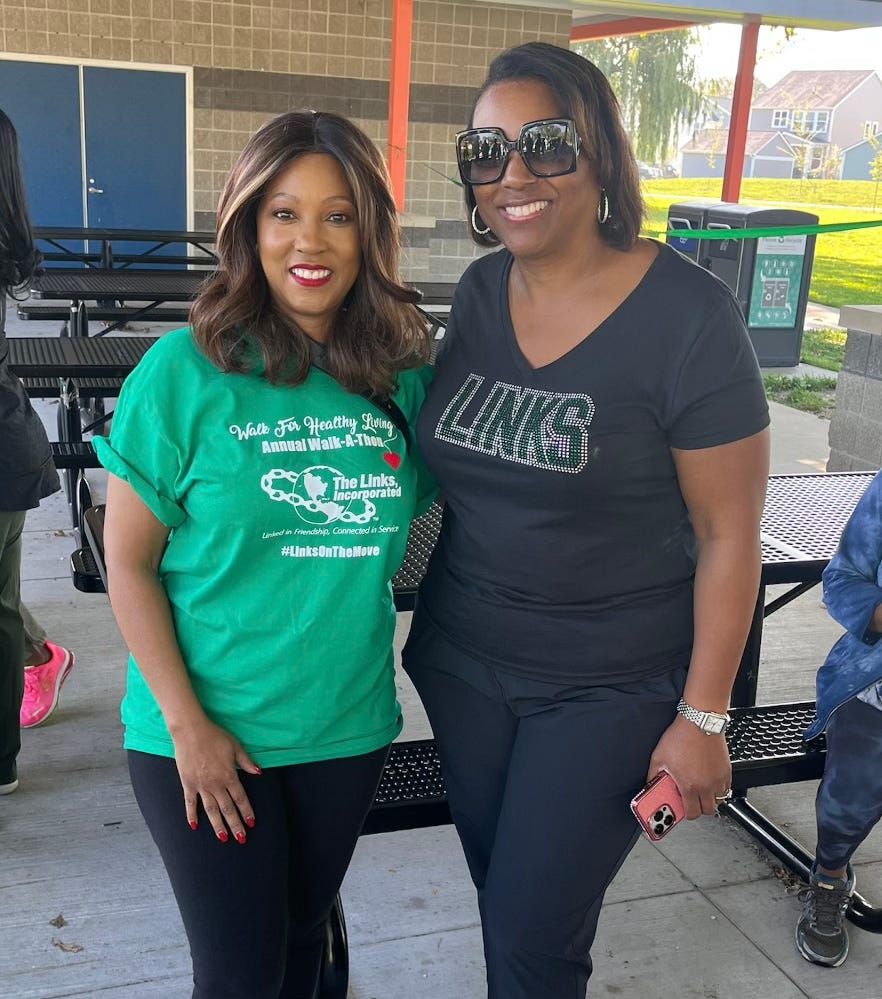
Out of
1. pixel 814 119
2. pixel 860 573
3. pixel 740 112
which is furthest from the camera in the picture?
pixel 814 119

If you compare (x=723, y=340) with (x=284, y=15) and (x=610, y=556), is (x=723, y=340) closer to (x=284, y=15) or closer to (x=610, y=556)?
(x=610, y=556)

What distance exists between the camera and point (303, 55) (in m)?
12.8

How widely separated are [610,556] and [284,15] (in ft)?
40.2

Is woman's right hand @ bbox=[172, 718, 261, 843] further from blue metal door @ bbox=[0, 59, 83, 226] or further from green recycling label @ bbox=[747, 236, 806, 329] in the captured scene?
blue metal door @ bbox=[0, 59, 83, 226]

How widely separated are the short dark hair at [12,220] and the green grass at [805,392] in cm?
728

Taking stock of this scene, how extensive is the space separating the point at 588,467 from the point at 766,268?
945cm

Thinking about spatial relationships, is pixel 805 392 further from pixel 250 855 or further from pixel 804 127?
pixel 804 127

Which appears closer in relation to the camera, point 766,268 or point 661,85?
point 766,268

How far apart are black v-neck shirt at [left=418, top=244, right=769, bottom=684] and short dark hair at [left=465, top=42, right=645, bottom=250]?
81mm

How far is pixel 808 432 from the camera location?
8.21m

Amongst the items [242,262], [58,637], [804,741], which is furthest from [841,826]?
[58,637]

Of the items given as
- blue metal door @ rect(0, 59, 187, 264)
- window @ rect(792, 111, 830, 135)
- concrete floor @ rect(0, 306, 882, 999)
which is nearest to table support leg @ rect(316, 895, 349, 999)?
concrete floor @ rect(0, 306, 882, 999)

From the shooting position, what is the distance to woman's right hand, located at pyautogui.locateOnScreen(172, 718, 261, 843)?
5.24 ft

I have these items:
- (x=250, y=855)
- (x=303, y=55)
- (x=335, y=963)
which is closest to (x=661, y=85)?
(x=303, y=55)
